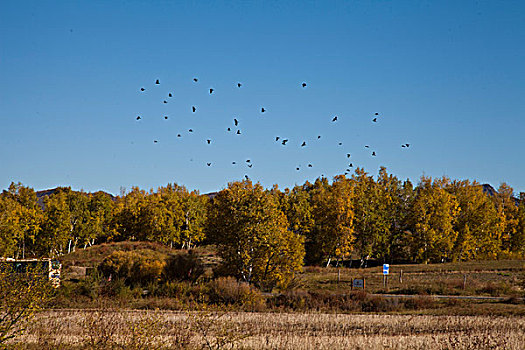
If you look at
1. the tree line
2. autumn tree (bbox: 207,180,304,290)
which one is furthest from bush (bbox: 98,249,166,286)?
the tree line

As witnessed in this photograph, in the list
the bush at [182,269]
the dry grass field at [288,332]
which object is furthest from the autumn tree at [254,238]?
the dry grass field at [288,332]

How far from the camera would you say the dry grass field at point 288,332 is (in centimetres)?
1392

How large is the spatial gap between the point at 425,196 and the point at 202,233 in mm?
43133

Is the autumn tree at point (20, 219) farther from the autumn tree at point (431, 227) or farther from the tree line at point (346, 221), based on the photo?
the autumn tree at point (431, 227)

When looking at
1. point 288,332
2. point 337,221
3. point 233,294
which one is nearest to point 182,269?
point 233,294

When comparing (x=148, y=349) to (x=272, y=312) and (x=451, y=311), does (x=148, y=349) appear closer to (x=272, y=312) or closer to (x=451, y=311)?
(x=272, y=312)

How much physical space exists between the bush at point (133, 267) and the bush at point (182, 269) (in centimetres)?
66

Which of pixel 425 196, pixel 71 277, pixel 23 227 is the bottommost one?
pixel 71 277

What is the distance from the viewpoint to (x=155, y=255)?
47719 mm

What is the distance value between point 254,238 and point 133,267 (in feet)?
37.2

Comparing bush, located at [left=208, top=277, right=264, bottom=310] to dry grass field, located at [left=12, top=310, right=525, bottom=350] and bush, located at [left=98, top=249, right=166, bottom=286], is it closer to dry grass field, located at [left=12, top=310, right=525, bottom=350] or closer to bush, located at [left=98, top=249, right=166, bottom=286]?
dry grass field, located at [left=12, top=310, right=525, bottom=350]

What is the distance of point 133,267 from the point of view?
44.5 m

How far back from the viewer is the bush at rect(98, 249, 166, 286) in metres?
43.4

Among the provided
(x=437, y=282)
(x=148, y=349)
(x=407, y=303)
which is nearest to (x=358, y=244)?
(x=437, y=282)
